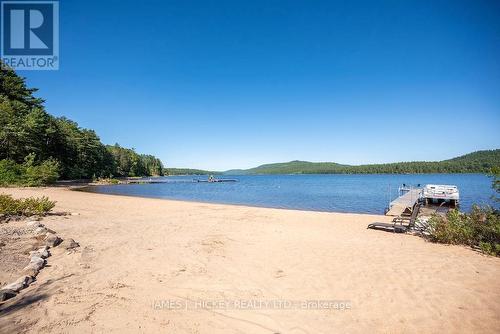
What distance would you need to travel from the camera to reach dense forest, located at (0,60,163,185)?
34884 millimetres

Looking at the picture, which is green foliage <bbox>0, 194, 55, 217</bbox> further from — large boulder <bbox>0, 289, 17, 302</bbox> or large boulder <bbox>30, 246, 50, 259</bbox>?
large boulder <bbox>0, 289, 17, 302</bbox>

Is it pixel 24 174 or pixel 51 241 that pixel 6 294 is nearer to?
pixel 51 241

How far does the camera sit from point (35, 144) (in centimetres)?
4244

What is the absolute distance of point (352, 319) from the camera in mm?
4551

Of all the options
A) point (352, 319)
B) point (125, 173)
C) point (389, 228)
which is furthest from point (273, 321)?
point (125, 173)

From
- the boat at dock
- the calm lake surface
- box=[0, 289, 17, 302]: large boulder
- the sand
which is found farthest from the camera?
the calm lake surface

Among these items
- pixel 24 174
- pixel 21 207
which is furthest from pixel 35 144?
pixel 21 207

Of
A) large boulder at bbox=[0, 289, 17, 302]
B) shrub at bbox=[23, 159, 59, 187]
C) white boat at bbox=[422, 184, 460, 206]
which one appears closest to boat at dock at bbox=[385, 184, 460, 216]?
white boat at bbox=[422, 184, 460, 206]

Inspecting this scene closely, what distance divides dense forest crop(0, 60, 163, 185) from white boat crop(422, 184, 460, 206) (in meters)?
45.3

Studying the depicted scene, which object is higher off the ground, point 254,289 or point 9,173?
point 9,173

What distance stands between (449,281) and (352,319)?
130 inches

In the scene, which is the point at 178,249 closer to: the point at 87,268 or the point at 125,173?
the point at 87,268

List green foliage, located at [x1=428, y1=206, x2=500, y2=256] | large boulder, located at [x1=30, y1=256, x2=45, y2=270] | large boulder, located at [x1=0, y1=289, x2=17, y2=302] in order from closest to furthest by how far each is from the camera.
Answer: large boulder, located at [x1=0, y1=289, x2=17, y2=302] → large boulder, located at [x1=30, y1=256, x2=45, y2=270] → green foliage, located at [x1=428, y1=206, x2=500, y2=256]

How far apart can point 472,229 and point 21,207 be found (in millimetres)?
18144
